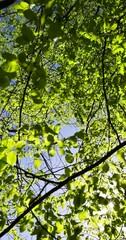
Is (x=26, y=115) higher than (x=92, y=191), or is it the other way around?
(x=26, y=115)

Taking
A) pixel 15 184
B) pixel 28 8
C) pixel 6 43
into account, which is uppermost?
pixel 6 43

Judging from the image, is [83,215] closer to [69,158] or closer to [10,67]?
[69,158]

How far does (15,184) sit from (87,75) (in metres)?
4.89

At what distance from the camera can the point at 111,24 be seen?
420 cm

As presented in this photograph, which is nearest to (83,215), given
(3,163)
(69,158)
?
(69,158)

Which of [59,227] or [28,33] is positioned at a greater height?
[28,33]

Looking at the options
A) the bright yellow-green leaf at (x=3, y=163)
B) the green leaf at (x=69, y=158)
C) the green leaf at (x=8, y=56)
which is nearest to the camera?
the green leaf at (x=8, y=56)

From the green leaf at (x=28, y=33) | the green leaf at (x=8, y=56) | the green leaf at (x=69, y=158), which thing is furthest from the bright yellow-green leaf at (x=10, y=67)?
the green leaf at (x=69, y=158)

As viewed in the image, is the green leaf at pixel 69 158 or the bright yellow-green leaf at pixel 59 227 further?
the green leaf at pixel 69 158

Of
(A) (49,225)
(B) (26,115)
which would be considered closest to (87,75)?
(B) (26,115)

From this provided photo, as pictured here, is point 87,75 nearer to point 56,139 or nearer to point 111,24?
point 111,24

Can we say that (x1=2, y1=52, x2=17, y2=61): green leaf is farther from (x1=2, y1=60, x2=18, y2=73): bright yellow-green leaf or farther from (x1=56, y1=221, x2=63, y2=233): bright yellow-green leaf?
(x1=56, y1=221, x2=63, y2=233): bright yellow-green leaf

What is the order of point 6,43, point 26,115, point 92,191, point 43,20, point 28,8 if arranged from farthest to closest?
point 6,43
point 26,115
point 92,191
point 28,8
point 43,20

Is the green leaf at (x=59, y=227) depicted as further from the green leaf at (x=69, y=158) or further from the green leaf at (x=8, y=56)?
the green leaf at (x=8, y=56)
